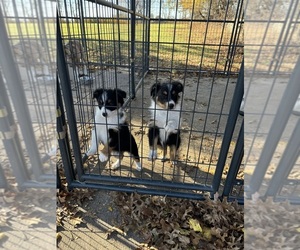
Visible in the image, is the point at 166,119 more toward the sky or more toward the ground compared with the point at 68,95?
more toward the ground

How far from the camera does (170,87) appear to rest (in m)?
2.87

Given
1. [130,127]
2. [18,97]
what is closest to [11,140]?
[18,97]

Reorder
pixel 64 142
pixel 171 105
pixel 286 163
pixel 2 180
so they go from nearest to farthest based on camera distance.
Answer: pixel 286 163 → pixel 2 180 → pixel 64 142 → pixel 171 105

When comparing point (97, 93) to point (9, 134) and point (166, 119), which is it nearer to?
point (166, 119)

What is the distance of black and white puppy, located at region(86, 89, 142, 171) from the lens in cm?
282

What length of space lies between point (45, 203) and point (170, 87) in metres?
2.08

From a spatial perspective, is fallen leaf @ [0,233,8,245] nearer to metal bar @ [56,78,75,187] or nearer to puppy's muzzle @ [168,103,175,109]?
metal bar @ [56,78,75,187]

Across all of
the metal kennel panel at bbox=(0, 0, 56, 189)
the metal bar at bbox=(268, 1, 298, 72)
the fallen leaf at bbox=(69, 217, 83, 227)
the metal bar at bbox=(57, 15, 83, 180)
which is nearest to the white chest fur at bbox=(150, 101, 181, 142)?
the metal bar at bbox=(57, 15, 83, 180)

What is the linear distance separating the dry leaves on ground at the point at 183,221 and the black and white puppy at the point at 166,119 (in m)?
0.57

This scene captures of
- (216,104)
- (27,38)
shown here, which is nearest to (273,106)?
(27,38)

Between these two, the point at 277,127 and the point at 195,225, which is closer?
the point at 277,127

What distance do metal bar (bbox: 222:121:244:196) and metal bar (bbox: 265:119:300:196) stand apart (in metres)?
1.22

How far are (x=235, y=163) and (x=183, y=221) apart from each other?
0.79 metres

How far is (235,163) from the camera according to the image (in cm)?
232
